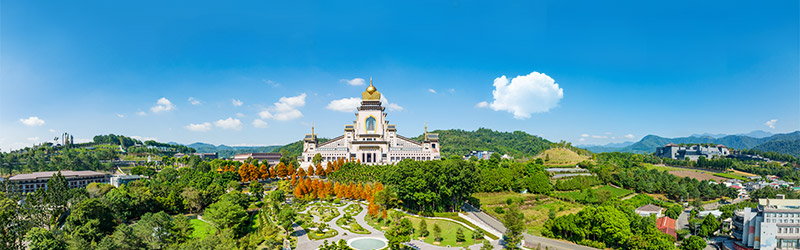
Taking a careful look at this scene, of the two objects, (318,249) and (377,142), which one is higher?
(377,142)

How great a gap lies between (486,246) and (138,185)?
113 ft

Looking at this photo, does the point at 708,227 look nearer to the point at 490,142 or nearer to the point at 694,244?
the point at 694,244

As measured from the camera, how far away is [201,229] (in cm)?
3250

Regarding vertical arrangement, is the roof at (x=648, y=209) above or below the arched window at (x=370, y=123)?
below

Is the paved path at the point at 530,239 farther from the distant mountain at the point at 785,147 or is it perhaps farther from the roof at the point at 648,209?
the distant mountain at the point at 785,147

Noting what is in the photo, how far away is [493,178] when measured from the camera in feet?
153

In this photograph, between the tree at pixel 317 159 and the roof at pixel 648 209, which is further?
the tree at pixel 317 159

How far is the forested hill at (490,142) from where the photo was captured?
11697cm

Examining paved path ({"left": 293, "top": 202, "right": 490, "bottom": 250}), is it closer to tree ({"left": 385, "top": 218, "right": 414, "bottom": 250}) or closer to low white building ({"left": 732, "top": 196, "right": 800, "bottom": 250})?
tree ({"left": 385, "top": 218, "right": 414, "bottom": 250})

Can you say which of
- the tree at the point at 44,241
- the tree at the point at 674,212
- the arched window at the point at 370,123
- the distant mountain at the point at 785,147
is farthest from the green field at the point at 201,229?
the distant mountain at the point at 785,147

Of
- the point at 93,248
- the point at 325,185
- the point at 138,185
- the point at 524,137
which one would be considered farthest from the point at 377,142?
the point at 524,137

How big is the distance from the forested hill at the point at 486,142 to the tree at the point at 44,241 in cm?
9117

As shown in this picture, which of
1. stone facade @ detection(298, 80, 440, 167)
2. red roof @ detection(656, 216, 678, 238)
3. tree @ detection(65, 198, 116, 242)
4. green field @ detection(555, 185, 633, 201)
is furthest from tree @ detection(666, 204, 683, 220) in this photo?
tree @ detection(65, 198, 116, 242)

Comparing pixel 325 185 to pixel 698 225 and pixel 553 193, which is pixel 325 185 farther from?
pixel 698 225
